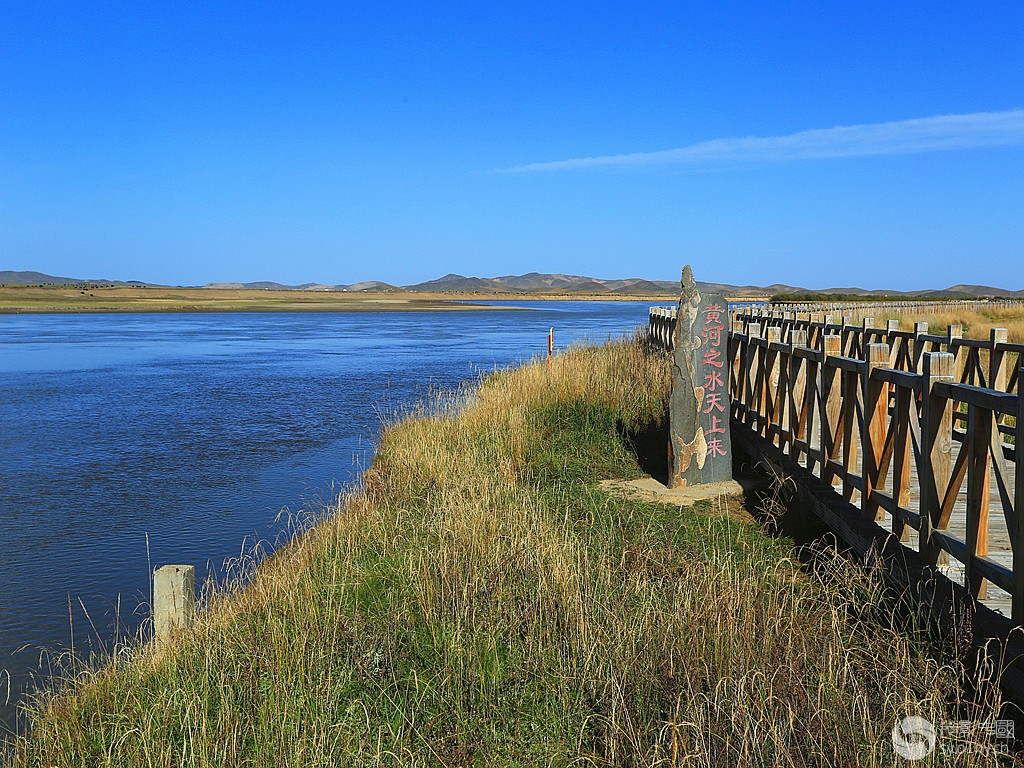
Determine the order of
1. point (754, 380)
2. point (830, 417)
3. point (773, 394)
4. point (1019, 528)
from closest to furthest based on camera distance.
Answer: point (1019, 528) → point (830, 417) → point (773, 394) → point (754, 380)

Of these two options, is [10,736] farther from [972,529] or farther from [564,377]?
[564,377]

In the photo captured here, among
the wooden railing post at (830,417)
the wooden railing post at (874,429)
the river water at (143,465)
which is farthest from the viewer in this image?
the river water at (143,465)

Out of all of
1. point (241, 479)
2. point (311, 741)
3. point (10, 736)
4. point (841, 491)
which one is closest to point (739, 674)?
point (311, 741)

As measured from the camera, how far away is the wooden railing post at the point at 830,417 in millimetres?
7457

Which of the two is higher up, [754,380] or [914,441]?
[914,441]

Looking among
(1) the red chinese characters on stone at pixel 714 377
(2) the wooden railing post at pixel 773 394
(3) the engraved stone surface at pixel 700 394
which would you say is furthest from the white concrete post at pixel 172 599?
(2) the wooden railing post at pixel 773 394

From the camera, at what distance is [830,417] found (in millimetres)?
7594

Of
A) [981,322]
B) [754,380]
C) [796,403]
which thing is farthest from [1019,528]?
[981,322]

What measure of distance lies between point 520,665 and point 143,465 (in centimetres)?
1096

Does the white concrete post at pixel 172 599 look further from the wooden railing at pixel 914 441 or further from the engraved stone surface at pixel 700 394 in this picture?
the engraved stone surface at pixel 700 394

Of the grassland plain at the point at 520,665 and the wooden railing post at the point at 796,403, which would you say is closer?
the grassland plain at the point at 520,665

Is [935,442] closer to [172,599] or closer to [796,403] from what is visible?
[796,403]

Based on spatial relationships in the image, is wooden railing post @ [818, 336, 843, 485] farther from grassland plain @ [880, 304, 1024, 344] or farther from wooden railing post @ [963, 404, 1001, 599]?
grassland plain @ [880, 304, 1024, 344]

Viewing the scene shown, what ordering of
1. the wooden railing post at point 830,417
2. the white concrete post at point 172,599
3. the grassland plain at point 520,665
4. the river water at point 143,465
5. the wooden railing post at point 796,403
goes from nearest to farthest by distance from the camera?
the grassland plain at point 520,665
the white concrete post at point 172,599
the wooden railing post at point 830,417
the river water at point 143,465
the wooden railing post at point 796,403
